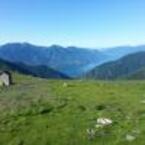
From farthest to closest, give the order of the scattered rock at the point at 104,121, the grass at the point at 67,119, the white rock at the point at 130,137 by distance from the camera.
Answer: the scattered rock at the point at 104,121 < the grass at the point at 67,119 < the white rock at the point at 130,137

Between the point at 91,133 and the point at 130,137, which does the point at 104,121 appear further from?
the point at 130,137

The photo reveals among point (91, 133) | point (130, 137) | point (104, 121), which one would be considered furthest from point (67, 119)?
point (130, 137)

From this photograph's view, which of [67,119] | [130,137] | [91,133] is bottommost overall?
[130,137]

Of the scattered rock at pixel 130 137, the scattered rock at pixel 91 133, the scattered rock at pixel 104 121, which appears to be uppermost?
the scattered rock at pixel 104 121

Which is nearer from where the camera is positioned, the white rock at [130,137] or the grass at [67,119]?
the white rock at [130,137]

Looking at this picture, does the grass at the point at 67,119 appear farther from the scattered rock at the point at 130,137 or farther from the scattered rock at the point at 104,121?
the scattered rock at the point at 104,121

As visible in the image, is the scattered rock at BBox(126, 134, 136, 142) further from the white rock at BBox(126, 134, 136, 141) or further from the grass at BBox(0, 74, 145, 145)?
the grass at BBox(0, 74, 145, 145)

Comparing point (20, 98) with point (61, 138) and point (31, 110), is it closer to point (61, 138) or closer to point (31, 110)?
point (31, 110)

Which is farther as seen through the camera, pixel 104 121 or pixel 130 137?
pixel 104 121

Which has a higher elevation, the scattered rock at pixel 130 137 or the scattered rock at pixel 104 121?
the scattered rock at pixel 104 121

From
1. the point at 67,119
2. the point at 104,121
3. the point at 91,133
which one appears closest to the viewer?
the point at 91,133

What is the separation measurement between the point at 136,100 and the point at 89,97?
733 cm

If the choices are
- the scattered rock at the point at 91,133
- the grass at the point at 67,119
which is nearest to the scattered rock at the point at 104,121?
the grass at the point at 67,119

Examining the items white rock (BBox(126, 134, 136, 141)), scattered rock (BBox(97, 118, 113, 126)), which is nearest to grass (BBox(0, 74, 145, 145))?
white rock (BBox(126, 134, 136, 141))
